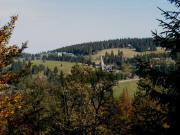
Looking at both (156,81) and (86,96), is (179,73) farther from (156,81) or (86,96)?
(86,96)

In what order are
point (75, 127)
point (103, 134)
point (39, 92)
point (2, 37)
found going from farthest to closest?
point (39, 92) → point (103, 134) → point (75, 127) → point (2, 37)

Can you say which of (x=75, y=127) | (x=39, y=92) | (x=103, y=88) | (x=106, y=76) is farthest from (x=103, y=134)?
(x=39, y=92)

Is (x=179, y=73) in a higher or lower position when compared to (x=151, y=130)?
higher

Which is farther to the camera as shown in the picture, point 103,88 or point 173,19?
point 103,88

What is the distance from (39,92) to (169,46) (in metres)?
34.9

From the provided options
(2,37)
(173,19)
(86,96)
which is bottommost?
(86,96)

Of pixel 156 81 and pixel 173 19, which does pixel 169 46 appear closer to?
pixel 173 19

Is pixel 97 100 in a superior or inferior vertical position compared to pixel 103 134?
superior

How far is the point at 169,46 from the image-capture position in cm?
940

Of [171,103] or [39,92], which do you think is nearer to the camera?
[171,103]

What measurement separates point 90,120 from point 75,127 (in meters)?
2.53

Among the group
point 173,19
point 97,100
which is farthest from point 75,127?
point 173,19

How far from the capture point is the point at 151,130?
8.20 m

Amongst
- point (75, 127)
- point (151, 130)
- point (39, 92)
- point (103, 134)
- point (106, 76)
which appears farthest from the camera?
point (39, 92)
